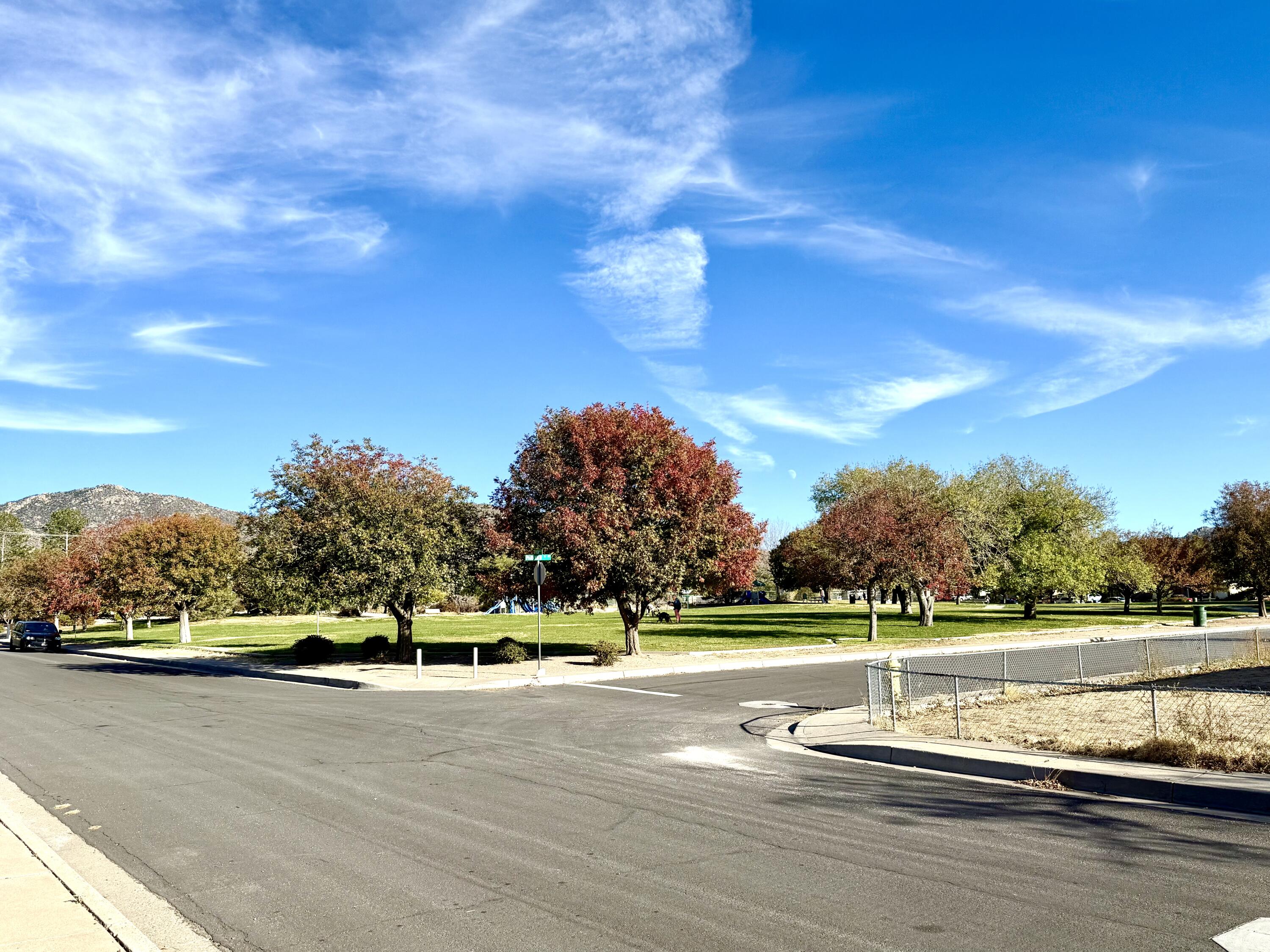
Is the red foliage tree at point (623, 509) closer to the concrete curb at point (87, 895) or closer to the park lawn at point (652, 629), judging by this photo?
the park lawn at point (652, 629)

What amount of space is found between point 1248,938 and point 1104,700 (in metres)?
13.2

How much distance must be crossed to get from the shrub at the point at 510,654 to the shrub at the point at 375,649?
4740mm

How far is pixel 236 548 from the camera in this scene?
50.0 m

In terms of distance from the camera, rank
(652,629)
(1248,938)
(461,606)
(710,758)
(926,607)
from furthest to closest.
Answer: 1. (461,606)
2. (652,629)
3. (926,607)
4. (710,758)
5. (1248,938)

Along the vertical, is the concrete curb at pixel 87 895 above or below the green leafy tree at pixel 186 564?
below

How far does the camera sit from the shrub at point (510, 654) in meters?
27.5

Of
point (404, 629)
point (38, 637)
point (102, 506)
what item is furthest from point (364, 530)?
point (102, 506)

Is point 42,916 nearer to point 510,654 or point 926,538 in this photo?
point 510,654

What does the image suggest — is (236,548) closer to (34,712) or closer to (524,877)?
(34,712)

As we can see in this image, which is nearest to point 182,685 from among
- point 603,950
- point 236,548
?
point 603,950

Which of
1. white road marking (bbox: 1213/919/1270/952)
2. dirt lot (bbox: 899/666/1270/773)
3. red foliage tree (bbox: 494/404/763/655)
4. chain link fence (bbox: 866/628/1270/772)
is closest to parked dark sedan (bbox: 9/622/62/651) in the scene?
red foliage tree (bbox: 494/404/763/655)

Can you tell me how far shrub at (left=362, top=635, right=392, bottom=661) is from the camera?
30469 millimetres

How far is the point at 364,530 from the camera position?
90.9 ft

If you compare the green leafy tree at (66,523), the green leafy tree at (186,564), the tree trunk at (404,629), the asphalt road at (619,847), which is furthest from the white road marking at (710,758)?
the green leafy tree at (66,523)
